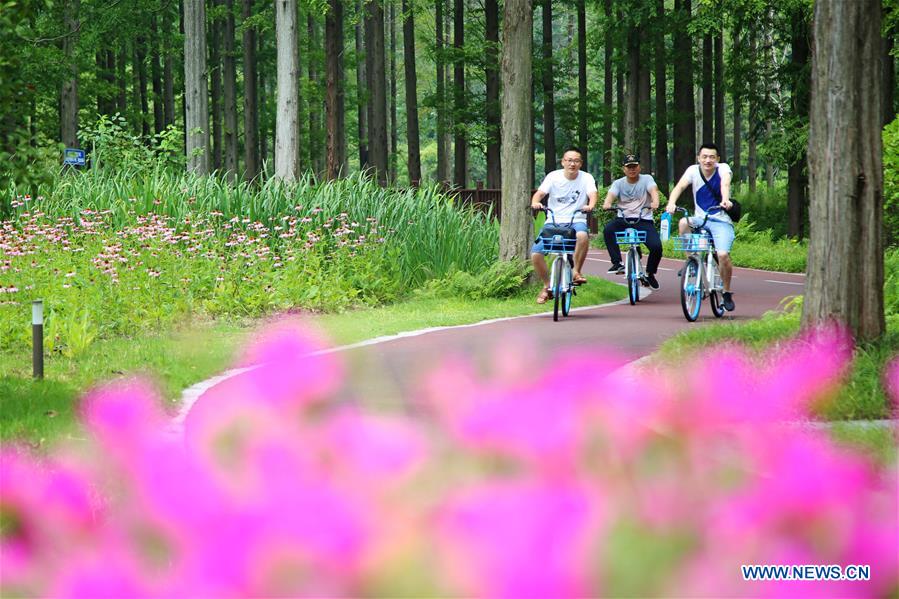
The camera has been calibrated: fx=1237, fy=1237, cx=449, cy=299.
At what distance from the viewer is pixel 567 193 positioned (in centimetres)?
1570

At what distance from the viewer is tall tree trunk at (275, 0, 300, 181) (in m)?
23.8

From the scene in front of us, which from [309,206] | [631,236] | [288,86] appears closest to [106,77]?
[288,86]

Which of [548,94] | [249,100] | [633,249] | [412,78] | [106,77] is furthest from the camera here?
[106,77]

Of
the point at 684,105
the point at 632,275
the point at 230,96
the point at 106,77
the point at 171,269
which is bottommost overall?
the point at 632,275

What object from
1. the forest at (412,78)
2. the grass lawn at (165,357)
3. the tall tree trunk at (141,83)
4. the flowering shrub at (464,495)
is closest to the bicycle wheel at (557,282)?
the grass lawn at (165,357)

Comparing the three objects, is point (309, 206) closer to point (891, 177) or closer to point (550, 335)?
point (550, 335)

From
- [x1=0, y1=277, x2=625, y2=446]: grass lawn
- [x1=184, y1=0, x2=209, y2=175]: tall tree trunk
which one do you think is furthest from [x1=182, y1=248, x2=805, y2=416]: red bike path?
[x1=184, y1=0, x2=209, y2=175]: tall tree trunk

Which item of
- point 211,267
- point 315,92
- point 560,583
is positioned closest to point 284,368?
point 560,583

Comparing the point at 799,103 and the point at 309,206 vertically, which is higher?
the point at 799,103

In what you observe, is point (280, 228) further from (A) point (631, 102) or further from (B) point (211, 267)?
(A) point (631, 102)

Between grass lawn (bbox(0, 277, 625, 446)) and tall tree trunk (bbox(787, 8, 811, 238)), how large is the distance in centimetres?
1668

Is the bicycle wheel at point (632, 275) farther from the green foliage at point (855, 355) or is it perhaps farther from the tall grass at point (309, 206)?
the green foliage at point (855, 355)

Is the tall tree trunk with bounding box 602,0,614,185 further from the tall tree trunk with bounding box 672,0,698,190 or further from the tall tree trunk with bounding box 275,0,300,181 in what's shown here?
the tall tree trunk with bounding box 275,0,300,181

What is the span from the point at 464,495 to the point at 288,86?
23.4 m
